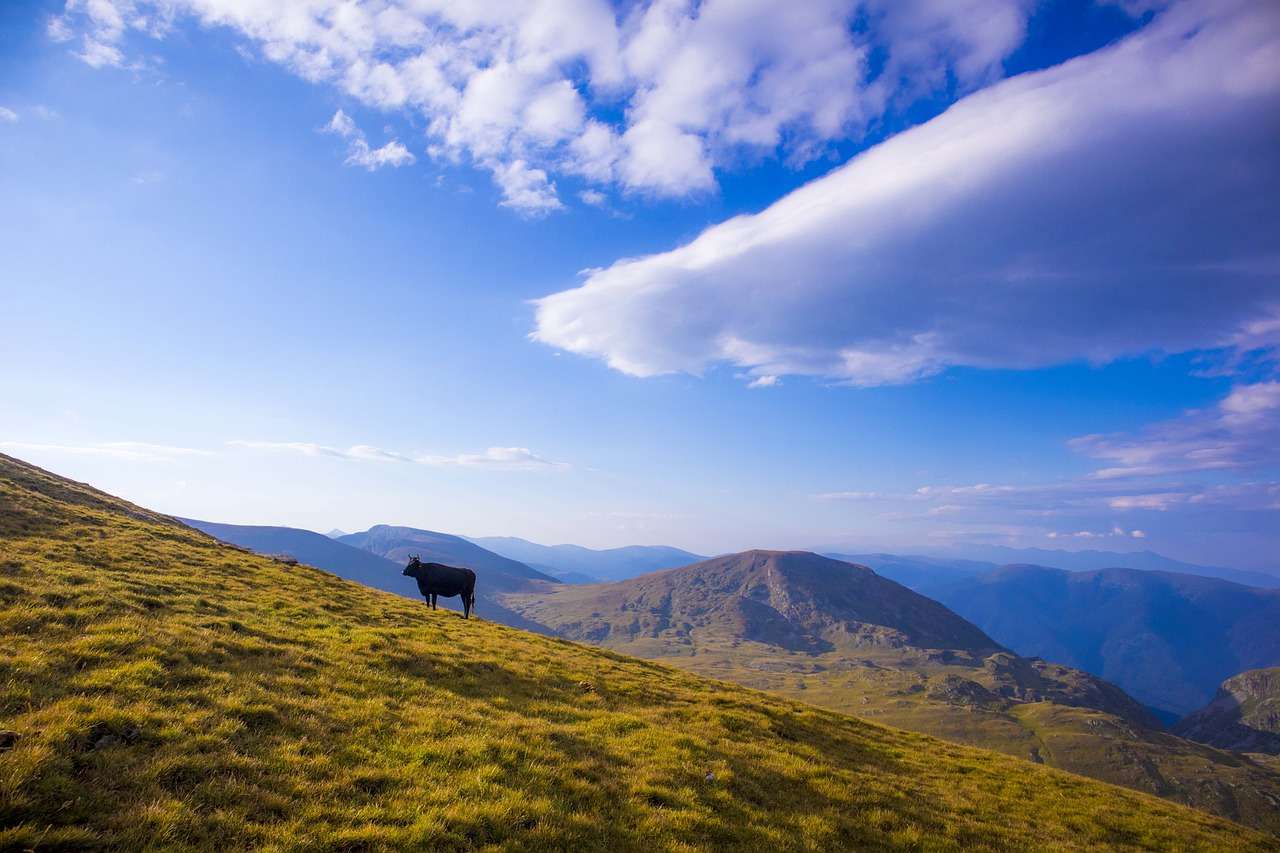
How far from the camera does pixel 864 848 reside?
43.8 feet

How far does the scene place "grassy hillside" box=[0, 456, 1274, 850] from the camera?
A: 366 inches

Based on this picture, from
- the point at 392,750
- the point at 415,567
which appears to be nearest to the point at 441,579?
the point at 415,567

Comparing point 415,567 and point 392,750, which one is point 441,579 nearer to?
point 415,567

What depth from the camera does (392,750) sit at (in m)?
12.5

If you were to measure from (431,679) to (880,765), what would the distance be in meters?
17.7

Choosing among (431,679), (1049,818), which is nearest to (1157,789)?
(1049,818)

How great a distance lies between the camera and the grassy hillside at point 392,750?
9297 mm

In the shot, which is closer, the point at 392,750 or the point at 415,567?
the point at 392,750

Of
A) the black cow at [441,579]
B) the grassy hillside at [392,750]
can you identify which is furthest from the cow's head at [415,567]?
the grassy hillside at [392,750]

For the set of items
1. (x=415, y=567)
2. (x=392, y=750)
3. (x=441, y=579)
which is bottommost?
(x=441, y=579)

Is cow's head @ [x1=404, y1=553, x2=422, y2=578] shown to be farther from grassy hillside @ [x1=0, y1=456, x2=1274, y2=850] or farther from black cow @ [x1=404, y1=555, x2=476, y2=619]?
grassy hillside @ [x1=0, y1=456, x2=1274, y2=850]

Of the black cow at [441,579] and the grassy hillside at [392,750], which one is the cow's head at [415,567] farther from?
the grassy hillside at [392,750]

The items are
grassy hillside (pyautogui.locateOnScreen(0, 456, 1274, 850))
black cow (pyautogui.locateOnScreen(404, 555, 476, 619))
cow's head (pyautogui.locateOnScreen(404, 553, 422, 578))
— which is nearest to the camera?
grassy hillside (pyautogui.locateOnScreen(0, 456, 1274, 850))

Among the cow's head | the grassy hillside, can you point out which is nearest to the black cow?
the cow's head
